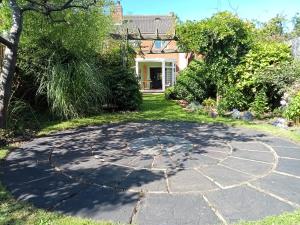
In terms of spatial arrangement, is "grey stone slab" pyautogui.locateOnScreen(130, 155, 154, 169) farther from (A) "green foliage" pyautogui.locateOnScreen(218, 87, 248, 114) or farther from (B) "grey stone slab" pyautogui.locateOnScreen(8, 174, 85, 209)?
(A) "green foliage" pyautogui.locateOnScreen(218, 87, 248, 114)

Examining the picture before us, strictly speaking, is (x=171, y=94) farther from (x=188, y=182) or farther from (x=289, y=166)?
(x=188, y=182)

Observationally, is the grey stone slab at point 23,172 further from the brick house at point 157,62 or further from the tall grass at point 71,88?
the brick house at point 157,62

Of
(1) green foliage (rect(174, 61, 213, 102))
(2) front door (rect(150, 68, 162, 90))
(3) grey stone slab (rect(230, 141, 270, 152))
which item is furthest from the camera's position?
(2) front door (rect(150, 68, 162, 90))

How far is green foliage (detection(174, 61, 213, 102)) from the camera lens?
14930mm

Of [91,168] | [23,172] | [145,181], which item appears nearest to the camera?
[145,181]

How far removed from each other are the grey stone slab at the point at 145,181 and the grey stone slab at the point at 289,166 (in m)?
1.97

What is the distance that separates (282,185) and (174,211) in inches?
69.1

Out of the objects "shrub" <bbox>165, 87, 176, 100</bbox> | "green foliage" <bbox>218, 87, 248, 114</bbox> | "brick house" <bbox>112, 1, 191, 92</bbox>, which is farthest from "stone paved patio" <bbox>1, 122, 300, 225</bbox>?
"brick house" <bbox>112, 1, 191, 92</bbox>

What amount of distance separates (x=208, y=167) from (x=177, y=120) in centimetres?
447

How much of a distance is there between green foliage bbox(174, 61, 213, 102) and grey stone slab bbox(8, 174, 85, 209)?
10766 mm

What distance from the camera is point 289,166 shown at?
5352mm

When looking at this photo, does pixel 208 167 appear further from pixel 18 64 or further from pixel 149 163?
pixel 18 64

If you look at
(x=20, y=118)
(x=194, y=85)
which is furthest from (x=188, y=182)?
(x=194, y=85)

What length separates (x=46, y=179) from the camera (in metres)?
4.76
